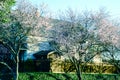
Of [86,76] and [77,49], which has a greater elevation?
[77,49]

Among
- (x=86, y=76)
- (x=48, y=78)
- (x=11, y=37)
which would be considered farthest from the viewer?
(x=86, y=76)

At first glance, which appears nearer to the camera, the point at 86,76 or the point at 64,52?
the point at 64,52

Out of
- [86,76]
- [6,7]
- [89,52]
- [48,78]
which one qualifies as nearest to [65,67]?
[86,76]

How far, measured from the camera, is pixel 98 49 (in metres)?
40.4

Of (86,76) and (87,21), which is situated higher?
(87,21)

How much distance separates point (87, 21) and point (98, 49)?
402 cm

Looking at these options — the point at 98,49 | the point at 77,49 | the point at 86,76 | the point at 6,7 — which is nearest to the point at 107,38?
the point at 98,49

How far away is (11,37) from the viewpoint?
37.4m

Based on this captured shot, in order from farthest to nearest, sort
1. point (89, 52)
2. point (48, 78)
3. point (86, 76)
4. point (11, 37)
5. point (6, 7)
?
point (86, 76) → point (48, 78) → point (89, 52) → point (11, 37) → point (6, 7)

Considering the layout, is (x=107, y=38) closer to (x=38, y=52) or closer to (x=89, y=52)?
(x=89, y=52)

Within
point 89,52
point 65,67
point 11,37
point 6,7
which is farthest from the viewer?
point 65,67

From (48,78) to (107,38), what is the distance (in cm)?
1024

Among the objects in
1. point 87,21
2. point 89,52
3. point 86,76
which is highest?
point 87,21

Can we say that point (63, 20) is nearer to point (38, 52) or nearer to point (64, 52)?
point (64, 52)
